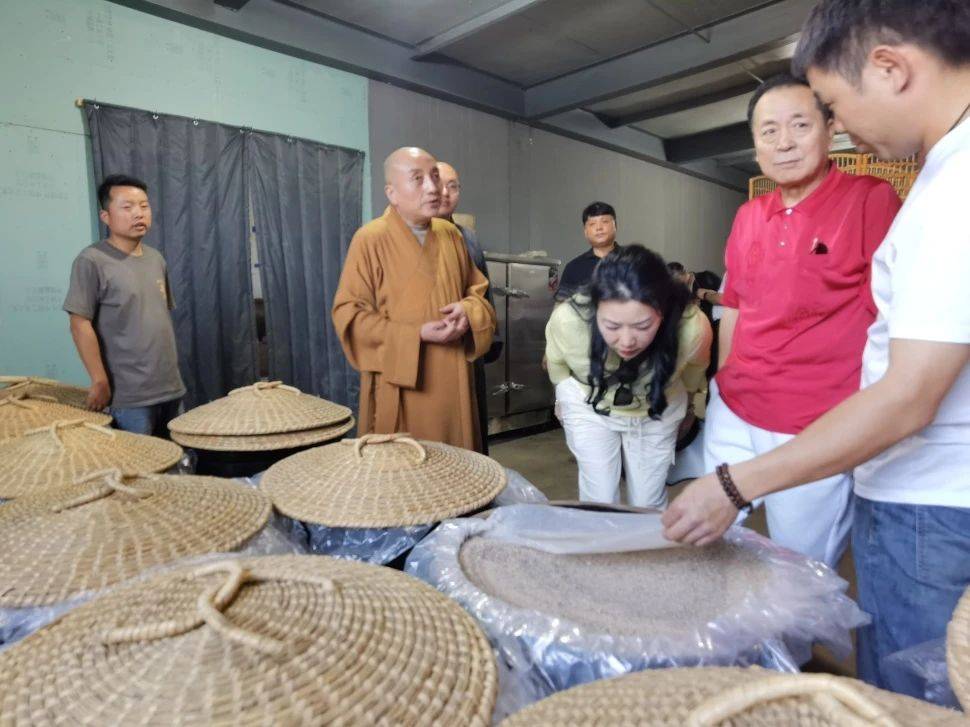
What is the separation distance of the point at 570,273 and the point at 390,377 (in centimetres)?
197

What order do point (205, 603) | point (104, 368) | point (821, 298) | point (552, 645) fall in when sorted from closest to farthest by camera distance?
point (205, 603)
point (552, 645)
point (821, 298)
point (104, 368)

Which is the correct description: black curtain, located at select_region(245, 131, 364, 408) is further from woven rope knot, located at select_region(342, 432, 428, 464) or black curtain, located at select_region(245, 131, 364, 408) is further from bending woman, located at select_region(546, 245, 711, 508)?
woven rope knot, located at select_region(342, 432, 428, 464)

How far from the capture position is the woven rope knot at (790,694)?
0.43m

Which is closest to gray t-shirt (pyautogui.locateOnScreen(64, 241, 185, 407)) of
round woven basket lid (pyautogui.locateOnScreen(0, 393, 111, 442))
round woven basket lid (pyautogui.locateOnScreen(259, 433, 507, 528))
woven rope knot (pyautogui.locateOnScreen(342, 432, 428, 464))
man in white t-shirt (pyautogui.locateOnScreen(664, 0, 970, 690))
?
round woven basket lid (pyautogui.locateOnScreen(0, 393, 111, 442))

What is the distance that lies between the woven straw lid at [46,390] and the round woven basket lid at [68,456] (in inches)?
22.9

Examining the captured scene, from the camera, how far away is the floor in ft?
11.0

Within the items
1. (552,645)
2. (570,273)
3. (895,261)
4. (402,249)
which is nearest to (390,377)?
(402,249)

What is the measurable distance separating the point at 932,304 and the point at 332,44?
4239 mm

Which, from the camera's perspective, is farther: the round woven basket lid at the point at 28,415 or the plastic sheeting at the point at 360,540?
the round woven basket lid at the point at 28,415

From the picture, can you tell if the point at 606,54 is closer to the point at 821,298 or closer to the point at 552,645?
the point at 821,298

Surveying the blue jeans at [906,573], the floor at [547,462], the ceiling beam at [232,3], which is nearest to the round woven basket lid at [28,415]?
the blue jeans at [906,573]

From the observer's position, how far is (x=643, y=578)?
95cm

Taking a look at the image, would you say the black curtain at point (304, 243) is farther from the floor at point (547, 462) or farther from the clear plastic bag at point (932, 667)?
the clear plastic bag at point (932, 667)

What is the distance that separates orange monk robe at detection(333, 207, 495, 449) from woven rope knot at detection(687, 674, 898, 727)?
163 centimetres
